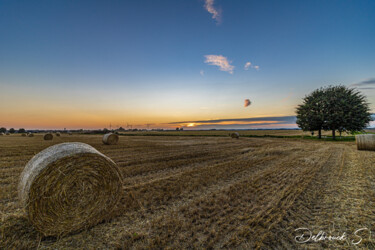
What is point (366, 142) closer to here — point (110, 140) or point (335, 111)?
point (335, 111)

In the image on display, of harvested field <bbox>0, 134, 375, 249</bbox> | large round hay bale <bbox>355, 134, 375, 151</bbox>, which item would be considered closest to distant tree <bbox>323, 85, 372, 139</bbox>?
large round hay bale <bbox>355, 134, 375, 151</bbox>

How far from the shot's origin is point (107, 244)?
9.37 feet

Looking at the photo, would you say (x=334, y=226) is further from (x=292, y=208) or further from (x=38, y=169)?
(x=38, y=169)

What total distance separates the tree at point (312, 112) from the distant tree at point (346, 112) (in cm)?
87

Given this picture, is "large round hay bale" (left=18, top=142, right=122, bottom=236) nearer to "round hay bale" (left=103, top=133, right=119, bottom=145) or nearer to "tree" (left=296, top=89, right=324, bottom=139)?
"round hay bale" (left=103, top=133, right=119, bottom=145)

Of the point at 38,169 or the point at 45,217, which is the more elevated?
the point at 38,169

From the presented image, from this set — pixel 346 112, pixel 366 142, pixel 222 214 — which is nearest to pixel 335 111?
pixel 346 112

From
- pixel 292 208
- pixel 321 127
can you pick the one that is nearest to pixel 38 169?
pixel 292 208

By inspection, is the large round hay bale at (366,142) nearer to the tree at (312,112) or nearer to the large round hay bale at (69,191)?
the tree at (312,112)

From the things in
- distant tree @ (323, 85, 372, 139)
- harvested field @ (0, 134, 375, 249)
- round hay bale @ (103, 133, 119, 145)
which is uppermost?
distant tree @ (323, 85, 372, 139)

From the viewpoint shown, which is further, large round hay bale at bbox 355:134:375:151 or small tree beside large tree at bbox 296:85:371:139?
small tree beside large tree at bbox 296:85:371:139

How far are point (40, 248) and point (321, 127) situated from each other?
3487 centimetres

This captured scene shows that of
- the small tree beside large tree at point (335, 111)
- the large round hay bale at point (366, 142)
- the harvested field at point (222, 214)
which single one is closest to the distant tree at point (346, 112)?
the small tree beside large tree at point (335, 111)

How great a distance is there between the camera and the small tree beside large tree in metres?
23.6
